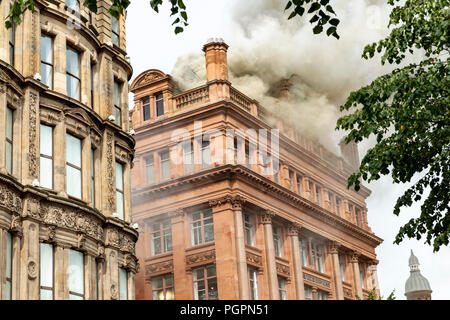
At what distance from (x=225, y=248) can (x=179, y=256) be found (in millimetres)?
3511

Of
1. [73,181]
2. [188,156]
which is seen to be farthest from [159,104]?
[73,181]

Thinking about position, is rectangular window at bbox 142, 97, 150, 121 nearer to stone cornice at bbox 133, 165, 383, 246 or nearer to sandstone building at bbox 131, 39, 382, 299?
sandstone building at bbox 131, 39, 382, 299

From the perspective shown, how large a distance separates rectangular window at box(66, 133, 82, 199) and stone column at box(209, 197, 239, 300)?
19.4m

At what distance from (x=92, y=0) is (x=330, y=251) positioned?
4860 cm

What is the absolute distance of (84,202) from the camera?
31.1m

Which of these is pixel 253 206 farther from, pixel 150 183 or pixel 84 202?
pixel 84 202

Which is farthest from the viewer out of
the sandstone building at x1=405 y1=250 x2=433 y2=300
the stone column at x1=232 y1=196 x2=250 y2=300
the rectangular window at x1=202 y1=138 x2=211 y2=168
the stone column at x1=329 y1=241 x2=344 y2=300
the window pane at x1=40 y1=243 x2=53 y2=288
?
the sandstone building at x1=405 y1=250 x2=433 y2=300

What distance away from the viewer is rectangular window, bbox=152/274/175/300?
5253cm

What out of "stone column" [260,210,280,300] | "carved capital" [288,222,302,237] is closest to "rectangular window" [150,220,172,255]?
"stone column" [260,210,280,300]

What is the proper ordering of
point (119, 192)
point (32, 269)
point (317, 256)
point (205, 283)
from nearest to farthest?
point (32, 269)
point (119, 192)
point (205, 283)
point (317, 256)

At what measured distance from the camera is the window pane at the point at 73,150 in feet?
103

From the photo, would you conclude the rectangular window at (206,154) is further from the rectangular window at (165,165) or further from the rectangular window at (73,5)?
the rectangular window at (73,5)

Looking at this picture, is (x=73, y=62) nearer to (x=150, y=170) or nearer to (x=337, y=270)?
(x=150, y=170)

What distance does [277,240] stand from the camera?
185ft
